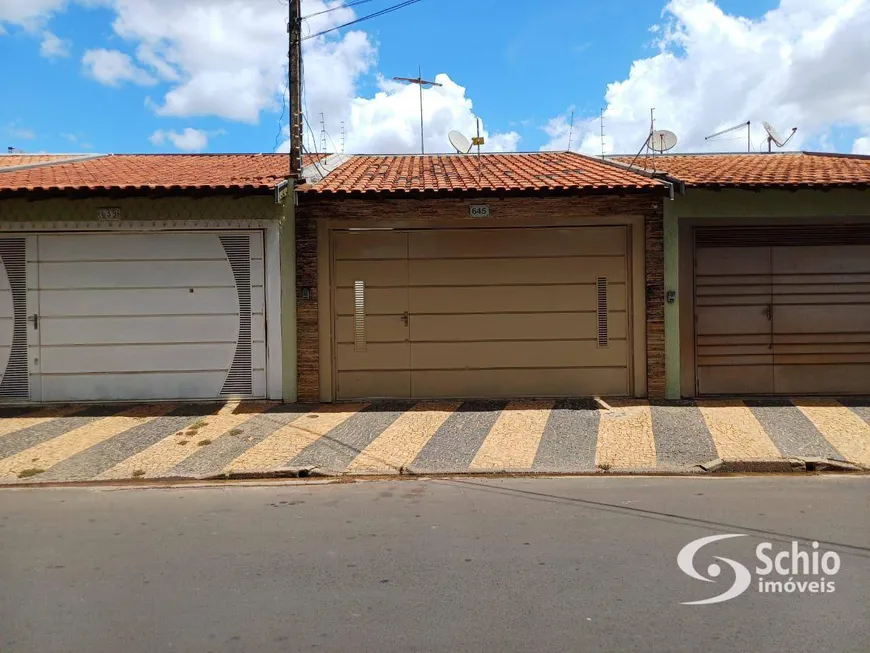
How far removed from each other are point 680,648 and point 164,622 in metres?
2.52

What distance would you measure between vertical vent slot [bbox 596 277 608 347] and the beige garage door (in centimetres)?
1

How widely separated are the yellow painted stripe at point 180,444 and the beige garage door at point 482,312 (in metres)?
1.48

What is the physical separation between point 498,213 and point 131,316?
18.3ft

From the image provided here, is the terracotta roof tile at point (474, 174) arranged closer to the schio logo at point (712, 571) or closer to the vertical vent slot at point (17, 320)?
the vertical vent slot at point (17, 320)

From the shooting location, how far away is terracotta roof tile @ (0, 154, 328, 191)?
8898 mm

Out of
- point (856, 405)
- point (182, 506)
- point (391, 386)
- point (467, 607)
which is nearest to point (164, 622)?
point (467, 607)

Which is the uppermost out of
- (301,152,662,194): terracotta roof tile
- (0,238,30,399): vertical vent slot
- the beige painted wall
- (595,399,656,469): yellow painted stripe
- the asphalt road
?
(301,152,662,194): terracotta roof tile

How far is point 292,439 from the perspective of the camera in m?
7.55

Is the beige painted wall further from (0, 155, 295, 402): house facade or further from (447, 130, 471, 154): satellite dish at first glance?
(447, 130, 471, 154): satellite dish

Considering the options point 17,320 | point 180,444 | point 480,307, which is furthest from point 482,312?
point 17,320

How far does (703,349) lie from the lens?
9.60 metres

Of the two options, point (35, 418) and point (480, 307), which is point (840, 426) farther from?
point (35, 418)

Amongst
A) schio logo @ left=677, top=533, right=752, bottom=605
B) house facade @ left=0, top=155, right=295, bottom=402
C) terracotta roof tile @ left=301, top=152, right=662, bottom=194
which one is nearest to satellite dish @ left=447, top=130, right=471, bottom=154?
terracotta roof tile @ left=301, top=152, right=662, bottom=194

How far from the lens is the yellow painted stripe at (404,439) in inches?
262
